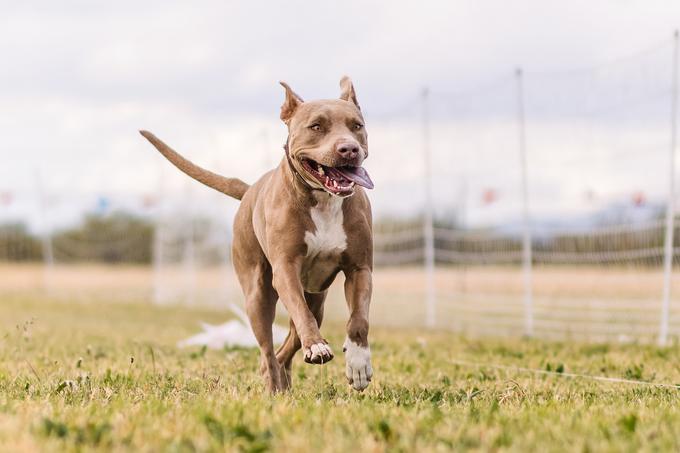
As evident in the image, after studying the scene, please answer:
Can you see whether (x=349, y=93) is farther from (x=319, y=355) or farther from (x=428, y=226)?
(x=428, y=226)

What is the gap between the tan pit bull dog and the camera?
16.7 ft

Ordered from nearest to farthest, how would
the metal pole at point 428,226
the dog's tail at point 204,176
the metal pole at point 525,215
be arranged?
the dog's tail at point 204,176 < the metal pole at point 525,215 < the metal pole at point 428,226

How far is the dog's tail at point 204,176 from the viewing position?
6.75 meters

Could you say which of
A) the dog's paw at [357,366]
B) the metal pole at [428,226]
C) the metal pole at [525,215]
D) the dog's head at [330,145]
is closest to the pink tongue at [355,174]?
the dog's head at [330,145]

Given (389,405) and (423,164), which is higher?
(423,164)

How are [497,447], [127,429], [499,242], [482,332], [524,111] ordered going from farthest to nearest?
[499,242]
[482,332]
[524,111]
[127,429]
[497,447]

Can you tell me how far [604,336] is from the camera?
12.0m

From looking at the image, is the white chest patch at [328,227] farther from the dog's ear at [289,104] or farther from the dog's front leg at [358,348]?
the dog's ear at [289,104]

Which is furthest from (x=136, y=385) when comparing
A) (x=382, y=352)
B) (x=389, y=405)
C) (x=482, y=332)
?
(x=482, y=332)

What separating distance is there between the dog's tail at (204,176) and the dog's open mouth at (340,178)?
1596 millimetres

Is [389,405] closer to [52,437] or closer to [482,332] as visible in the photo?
[52,437]

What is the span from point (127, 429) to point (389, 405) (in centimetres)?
135

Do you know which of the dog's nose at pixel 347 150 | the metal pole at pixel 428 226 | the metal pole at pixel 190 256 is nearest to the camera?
the dog's nose at pixel 347 150

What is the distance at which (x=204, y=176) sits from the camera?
6.78 m
